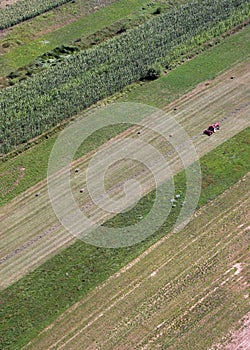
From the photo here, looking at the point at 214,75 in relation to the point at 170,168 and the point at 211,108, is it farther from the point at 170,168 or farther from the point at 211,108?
the point at 170,168

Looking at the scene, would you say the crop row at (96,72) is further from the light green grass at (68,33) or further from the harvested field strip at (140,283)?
the harvested field strip at (140,283)

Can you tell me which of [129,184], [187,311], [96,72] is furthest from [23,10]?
[187,311]

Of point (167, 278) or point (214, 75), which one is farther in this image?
point (214, 75)

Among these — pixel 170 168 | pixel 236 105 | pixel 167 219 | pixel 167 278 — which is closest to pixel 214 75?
pixel 236 105

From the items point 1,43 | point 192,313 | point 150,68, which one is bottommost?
point 192,313

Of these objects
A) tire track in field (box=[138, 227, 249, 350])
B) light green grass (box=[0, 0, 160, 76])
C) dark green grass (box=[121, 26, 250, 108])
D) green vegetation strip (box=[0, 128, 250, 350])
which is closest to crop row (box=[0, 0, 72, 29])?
light green grass (box=[0, 0, 160, 76])

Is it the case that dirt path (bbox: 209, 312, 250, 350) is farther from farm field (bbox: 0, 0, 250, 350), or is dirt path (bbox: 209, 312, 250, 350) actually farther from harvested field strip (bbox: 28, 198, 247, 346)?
harvested field strip (bbox: 28, 198, 247, 346)
